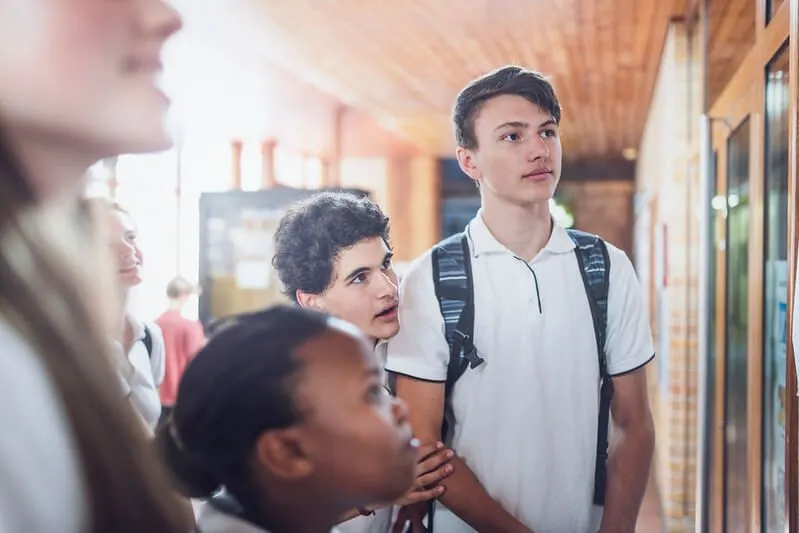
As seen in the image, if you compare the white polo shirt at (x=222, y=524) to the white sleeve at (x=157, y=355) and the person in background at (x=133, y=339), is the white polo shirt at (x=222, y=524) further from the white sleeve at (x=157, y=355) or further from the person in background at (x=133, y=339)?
the white sleeve at (x=157, y=355)

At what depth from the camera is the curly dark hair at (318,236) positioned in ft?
3.78

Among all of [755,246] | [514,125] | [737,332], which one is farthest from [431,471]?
[737,332]

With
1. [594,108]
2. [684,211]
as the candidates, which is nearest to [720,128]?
[684,211]

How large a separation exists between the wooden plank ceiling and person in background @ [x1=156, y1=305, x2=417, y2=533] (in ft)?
6.28

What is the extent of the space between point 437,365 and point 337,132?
16.7 ft

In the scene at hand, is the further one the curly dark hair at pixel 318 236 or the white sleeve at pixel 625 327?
the white sleeve at pixel 625 327

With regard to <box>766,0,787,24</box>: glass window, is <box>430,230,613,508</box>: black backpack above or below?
below

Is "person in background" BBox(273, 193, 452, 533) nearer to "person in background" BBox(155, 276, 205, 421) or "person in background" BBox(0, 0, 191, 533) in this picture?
"person in background" BBox(155, 276, 205, 421)

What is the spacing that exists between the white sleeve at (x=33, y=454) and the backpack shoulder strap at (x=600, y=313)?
0.94 metres

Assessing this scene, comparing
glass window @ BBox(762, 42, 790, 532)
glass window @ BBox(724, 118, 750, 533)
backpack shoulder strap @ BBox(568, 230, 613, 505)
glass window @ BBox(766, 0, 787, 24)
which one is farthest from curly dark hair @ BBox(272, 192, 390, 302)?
glass window @ BBox(724, 118, 750, 533)

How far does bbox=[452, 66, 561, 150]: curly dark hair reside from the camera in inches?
50.0

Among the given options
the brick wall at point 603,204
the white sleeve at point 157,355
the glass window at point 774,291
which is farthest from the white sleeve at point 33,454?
the brick wall at point 603,204

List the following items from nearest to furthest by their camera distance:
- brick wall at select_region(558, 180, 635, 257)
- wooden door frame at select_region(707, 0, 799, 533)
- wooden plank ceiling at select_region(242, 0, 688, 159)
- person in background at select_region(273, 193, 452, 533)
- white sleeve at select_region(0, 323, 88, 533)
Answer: white sleeve at select_region(0, 323, 88, 533) < person in background at select_region(273, 193, 452, 533) < wooden door frame at select_region(707, 0, 799, 533) < wooden plank ceiling at select_region(242, 0, 688, 159) < brick wall at select_region(558, 180, 635, 257)

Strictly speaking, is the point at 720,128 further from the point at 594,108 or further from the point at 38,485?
the point at 38,485
